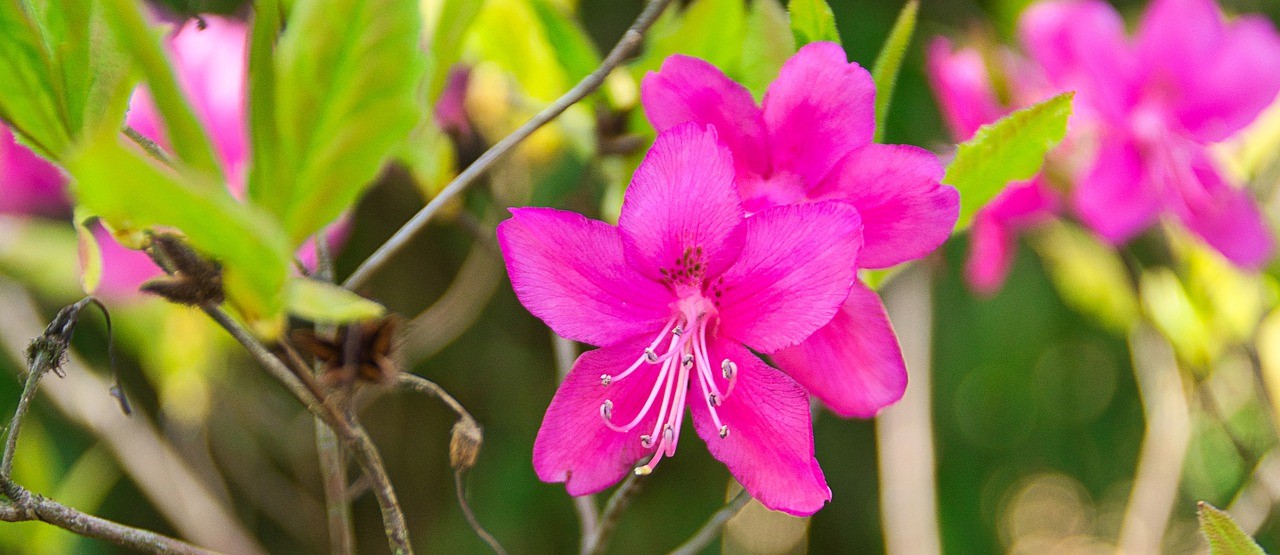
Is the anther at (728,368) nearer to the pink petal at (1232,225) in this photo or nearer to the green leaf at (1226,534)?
the green leaf at (1226,534)

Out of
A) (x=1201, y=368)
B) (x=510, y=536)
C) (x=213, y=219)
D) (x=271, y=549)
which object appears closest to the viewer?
(x=213, y=219)

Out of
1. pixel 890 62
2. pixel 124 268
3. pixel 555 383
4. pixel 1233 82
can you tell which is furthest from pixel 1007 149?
pixel 555 383

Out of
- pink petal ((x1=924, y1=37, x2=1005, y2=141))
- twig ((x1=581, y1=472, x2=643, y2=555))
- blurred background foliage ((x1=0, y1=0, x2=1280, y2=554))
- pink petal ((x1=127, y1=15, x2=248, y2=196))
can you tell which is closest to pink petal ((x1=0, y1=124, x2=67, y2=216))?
blurred background foliage ((x1=0, y1=0, x2=1280, y2=554))

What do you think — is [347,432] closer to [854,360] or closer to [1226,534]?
[854,360]

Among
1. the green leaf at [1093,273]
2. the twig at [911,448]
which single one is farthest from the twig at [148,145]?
the green leaf at [1093,273]

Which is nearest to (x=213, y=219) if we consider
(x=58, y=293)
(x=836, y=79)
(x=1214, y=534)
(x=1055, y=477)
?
(x=836, y=79)

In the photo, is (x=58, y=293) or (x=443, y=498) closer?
(x=58, y=293)

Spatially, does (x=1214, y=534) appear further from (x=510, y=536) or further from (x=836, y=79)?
(x=510, y=536)

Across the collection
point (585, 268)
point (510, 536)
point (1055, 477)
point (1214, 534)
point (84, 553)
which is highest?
point (585, 268)
